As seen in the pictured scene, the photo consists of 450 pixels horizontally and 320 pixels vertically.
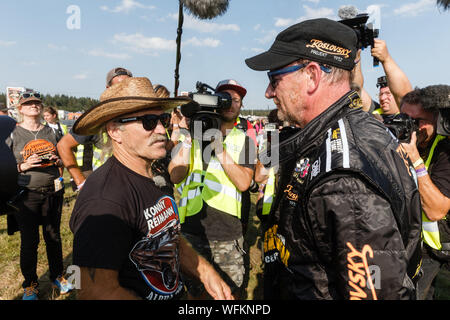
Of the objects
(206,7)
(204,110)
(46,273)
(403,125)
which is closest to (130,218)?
(204,110)

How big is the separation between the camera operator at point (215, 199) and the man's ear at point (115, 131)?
3.30 feet

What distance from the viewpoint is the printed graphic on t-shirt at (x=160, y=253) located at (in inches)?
63.9

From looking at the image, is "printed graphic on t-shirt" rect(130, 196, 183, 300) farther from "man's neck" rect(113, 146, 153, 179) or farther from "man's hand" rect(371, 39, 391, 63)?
"man's hand" rect(371, 39, 391, 63)

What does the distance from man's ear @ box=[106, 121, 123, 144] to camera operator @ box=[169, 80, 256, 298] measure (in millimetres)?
1007

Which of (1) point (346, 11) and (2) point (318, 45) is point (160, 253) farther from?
(1) point (346, 11)

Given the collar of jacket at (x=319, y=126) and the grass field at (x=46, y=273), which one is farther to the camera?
the grass field at (x=46, y=273)

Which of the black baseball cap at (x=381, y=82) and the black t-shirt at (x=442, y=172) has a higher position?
the black baseball cap at (x=381, y=82)

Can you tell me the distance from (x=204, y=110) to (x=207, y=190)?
3.14 feet

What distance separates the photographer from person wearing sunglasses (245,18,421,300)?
41.7 inches

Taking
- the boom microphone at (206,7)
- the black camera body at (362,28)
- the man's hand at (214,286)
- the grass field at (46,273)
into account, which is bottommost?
the grass field at (46,273)

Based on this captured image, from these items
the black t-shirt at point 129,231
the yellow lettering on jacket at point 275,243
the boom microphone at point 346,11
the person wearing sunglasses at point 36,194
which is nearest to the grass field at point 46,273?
the person wearing sunglasses at point 36,194

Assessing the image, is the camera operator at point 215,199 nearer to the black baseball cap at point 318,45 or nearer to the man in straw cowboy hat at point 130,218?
the man in straw cowboy hat at point 130,218
